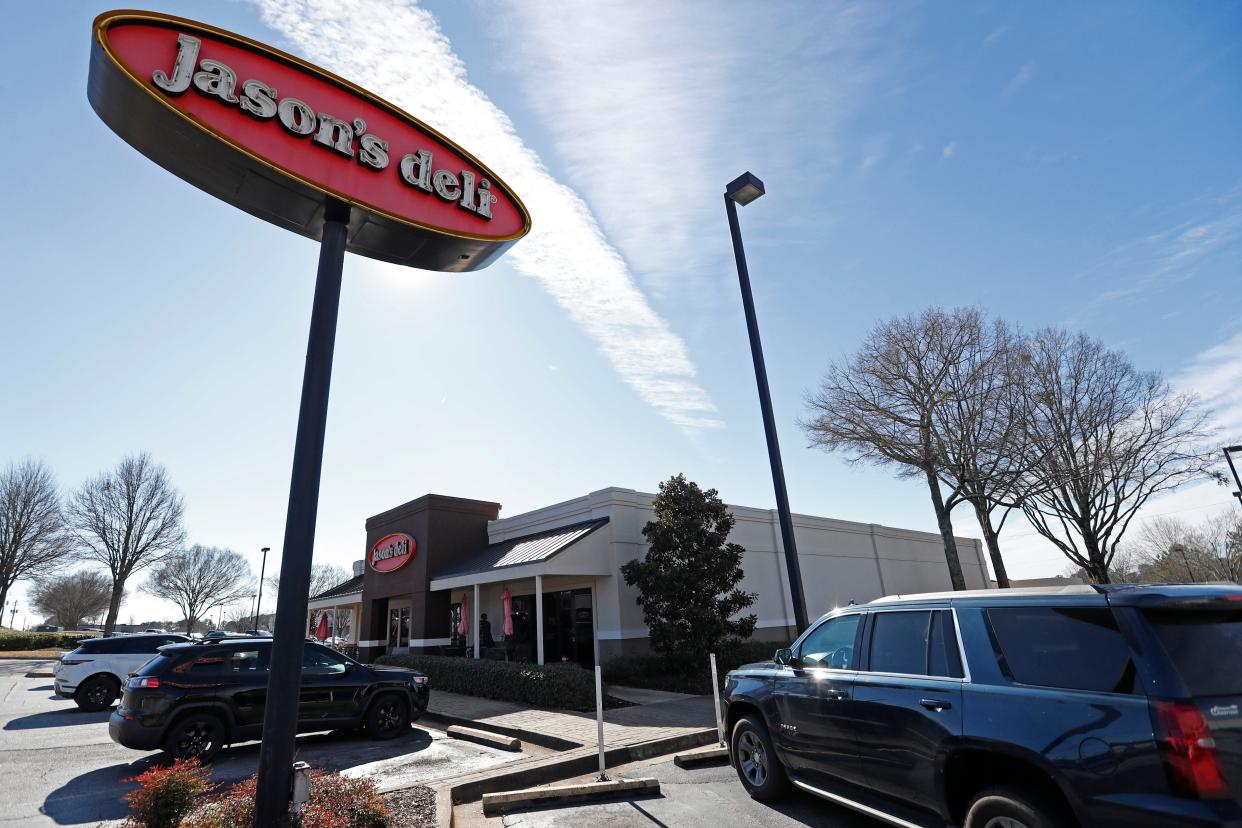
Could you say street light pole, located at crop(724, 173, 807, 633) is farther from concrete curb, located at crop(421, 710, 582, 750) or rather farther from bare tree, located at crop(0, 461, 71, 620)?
bare tree, located at crop(0, 461, 71, 620)

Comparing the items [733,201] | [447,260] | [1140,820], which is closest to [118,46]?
[447,260]

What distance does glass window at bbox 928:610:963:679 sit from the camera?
13.9ft

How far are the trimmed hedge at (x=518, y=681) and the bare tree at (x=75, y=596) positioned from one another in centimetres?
8315

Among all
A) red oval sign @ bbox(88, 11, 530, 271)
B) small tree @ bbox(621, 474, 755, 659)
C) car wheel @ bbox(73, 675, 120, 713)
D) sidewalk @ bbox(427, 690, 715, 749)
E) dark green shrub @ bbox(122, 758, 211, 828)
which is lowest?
sidewalk @ bbox(427, 690, 715, 749)

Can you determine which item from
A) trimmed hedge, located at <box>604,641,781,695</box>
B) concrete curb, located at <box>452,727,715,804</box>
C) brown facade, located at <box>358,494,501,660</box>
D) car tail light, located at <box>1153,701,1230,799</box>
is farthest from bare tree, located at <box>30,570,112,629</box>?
car tail light, located at <box>1153,701,1230,799</box>

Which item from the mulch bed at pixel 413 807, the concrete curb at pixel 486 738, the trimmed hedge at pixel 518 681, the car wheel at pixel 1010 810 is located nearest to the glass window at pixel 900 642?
the car wheel at pixel 1010 810

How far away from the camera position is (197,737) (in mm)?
8680

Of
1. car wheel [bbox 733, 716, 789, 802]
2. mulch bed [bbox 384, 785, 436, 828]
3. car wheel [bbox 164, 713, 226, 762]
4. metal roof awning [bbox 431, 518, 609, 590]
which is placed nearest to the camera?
mulch bed [bbox 384, 785, 436, 828]

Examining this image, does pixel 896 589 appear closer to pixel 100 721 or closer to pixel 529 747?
pixel 529 747

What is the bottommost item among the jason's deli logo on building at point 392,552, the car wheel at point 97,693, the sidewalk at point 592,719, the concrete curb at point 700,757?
the concrete curb at point 700,757

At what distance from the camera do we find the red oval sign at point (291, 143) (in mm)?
4875

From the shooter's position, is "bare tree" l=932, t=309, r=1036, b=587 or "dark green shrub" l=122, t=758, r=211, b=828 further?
"bare tree" l=932, t=309, r=1036, b=587

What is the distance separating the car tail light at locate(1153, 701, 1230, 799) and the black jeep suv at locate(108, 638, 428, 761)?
8.97 meters

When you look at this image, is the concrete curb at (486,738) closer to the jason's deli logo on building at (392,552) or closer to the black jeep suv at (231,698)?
the black jeep suv at (231,698)
